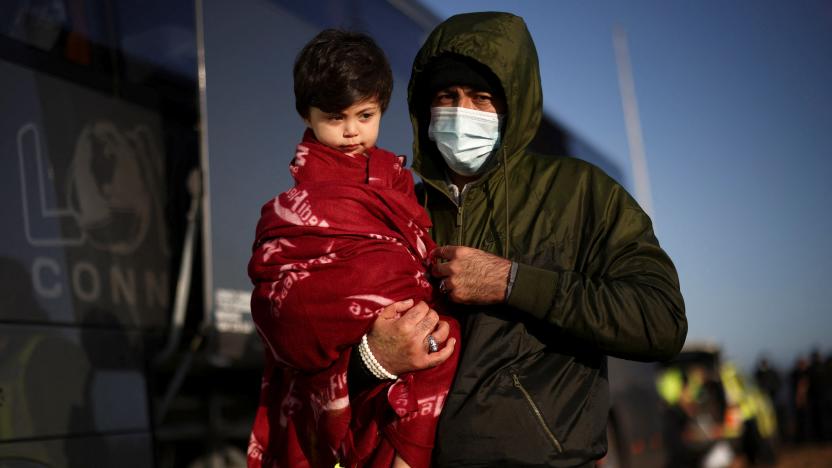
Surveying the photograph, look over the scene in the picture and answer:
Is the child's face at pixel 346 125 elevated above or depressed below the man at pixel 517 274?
above

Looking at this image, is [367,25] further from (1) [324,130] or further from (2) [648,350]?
(2) [648,350]

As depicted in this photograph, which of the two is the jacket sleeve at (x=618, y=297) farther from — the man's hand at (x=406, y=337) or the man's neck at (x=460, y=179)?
the man's neck at (x=460, y=179)

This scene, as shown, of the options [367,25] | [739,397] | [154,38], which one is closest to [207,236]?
[154,38]

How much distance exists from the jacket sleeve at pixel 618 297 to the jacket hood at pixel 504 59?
1.01 feet

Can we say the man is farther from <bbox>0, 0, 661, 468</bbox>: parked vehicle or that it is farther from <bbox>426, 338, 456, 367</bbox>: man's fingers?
<bbox>0, 0, 661, 468</bbox>: parked vehicle

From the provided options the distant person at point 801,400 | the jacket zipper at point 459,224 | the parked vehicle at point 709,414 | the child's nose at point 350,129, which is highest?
the child's nose at point 350,129

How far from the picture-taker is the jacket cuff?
2105 millimetres

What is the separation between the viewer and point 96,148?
382 centimetres

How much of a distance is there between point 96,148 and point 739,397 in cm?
1256

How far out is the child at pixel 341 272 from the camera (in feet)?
6.91

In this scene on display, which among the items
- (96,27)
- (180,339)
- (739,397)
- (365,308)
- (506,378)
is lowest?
(739,397)

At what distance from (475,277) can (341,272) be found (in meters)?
0.28

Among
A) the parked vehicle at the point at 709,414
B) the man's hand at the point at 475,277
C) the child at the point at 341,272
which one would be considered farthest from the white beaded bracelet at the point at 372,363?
the parked vehicle at the point at 709,414

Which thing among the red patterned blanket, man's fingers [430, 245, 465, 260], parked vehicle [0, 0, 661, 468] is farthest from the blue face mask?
parked vehicle [0, 0, 661, 468]
